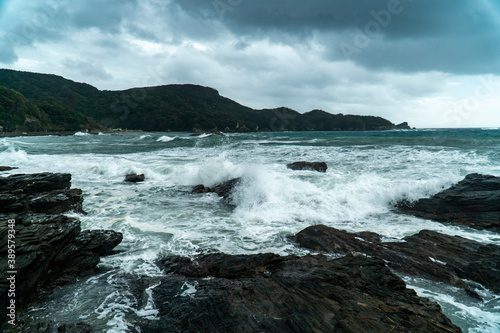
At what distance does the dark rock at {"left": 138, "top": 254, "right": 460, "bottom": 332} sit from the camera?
3156mm

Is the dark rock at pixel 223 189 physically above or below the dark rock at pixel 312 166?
below

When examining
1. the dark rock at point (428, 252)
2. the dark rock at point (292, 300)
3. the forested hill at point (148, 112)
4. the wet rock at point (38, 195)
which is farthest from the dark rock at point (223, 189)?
the forested hill at point (148, 112)

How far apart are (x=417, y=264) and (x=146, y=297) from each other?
5414mm

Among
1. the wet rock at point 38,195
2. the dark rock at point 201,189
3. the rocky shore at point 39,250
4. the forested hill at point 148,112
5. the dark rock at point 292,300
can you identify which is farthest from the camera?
the forested hill at point 148,112

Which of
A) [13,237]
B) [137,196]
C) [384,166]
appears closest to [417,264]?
[13,237]

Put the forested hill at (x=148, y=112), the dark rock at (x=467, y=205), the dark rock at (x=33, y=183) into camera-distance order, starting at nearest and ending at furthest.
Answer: the dark rock at (x=467, y=205), the dark rock at (x=33, y=183), the forested hill at (x=148, y=112)

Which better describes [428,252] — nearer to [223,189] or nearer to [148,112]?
[223,189]

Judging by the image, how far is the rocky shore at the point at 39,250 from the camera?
3.79 meters

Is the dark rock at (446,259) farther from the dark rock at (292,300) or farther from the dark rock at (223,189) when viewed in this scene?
the dark rock at (223,189)

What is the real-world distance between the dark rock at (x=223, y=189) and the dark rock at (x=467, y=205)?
Answer: 684cm

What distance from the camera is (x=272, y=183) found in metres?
10.9

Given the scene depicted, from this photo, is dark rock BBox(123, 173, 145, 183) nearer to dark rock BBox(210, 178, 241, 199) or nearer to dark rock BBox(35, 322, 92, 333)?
dark rock BBox(210, 178, 241, 199)

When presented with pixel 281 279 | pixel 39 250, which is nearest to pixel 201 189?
pixel 39 250

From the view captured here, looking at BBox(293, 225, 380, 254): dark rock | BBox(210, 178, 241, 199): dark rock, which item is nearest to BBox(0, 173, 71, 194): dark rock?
BBox(210, 178, 241, 199): dark rock
